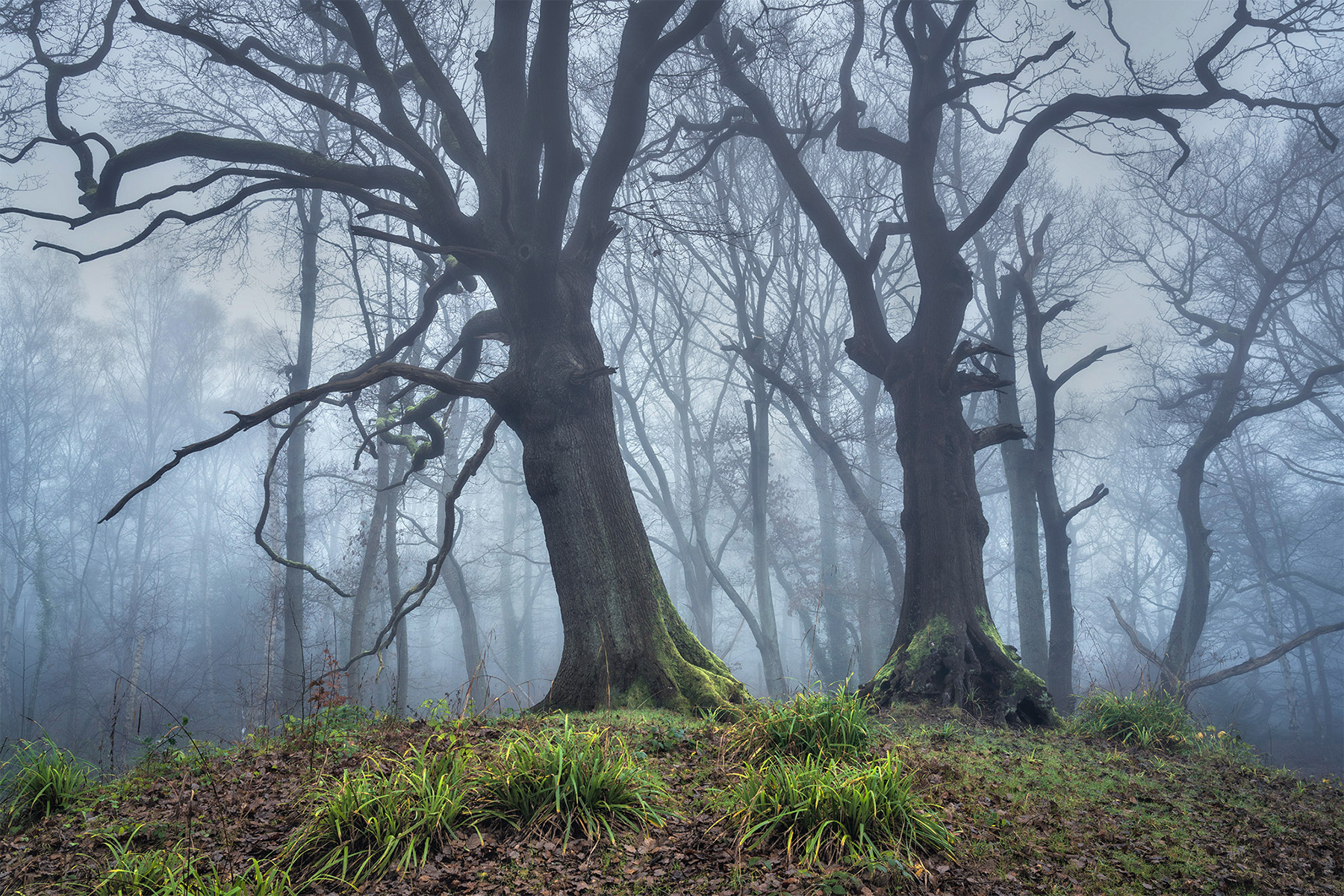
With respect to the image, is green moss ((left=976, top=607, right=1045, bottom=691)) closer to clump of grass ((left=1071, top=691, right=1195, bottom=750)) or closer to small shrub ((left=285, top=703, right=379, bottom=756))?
clump of grass ((left=1071, top=691, right=1195, bottom=750))

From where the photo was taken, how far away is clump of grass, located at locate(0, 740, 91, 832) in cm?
346

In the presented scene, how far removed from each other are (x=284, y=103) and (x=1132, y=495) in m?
28.8

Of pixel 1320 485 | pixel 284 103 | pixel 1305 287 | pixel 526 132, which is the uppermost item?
pixel 284 103

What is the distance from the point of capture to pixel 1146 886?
2.92 metres

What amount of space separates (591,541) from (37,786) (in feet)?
11.7

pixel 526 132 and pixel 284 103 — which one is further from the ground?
pixel 284 103

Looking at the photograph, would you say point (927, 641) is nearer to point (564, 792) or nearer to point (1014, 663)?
point (1014, 663)

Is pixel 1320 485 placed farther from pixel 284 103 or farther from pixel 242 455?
pixel 242 455

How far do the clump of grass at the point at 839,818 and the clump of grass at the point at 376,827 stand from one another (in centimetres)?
128

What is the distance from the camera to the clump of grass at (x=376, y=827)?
2.72 m

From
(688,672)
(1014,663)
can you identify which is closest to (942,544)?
(1014,663)

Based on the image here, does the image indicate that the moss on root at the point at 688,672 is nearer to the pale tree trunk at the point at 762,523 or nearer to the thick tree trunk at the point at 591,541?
the thick tree trunk at the point at 591,541

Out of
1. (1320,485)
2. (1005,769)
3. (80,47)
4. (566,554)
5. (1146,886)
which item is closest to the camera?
(1146,886)

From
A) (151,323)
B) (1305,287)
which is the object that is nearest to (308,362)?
(151,323)
